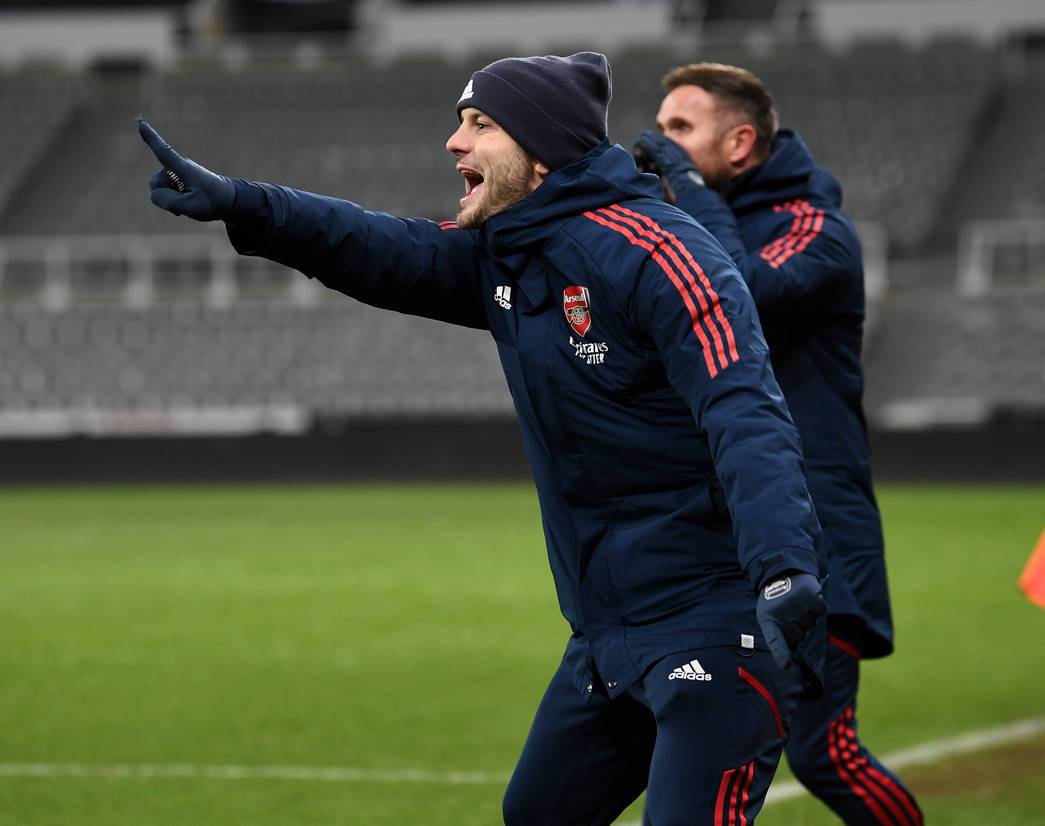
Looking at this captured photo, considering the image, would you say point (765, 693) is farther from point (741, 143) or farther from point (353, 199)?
point (353, 199)

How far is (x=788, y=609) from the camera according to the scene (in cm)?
248

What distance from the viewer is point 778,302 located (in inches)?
150

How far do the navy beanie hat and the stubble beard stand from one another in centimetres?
4

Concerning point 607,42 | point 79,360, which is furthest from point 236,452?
point 607,42

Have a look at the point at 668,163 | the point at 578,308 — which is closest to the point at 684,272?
the point at 578,308

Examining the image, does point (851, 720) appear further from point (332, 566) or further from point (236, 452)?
point (236, 452)

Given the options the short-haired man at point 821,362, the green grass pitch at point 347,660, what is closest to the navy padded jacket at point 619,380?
the short-haired man at point 821,362

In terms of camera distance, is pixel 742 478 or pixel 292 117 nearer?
pixel 742 478

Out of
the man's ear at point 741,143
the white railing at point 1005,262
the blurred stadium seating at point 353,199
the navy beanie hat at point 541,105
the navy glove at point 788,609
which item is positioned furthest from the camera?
the white railing at point 1005,262

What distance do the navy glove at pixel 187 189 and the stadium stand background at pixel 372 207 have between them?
17.0 meters

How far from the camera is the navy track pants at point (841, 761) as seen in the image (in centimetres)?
401

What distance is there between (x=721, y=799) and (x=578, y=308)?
0.91 metres

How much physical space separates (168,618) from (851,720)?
6849mm

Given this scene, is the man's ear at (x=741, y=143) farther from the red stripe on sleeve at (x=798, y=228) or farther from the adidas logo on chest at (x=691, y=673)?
the adidas logo on chest at (x=691, y=673)
